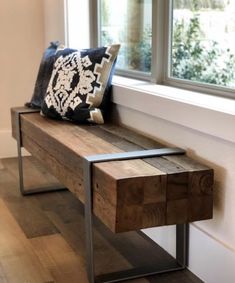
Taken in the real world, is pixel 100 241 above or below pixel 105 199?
below

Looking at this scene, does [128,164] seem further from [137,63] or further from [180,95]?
[137,63]

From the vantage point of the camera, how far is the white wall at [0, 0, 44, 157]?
13.3ft

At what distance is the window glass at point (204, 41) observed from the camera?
2168 mm

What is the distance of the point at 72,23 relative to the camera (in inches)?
145

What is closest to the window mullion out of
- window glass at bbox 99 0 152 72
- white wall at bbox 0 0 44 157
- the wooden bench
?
window glass at bbox 99 0 152 72

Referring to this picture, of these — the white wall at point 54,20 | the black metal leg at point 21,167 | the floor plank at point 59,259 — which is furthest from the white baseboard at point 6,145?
the floor plank at point 59,259

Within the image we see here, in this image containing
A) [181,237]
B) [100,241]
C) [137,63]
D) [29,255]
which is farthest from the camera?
[137,63]

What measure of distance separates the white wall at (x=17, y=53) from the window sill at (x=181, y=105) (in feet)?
5.00

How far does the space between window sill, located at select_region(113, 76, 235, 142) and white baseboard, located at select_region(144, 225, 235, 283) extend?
0.46 m

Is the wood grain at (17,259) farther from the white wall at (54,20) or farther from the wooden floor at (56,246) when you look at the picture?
the white wall at (54,20)

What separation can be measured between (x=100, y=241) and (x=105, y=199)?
0.71 m

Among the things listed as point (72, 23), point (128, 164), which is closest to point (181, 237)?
point (128, 164)


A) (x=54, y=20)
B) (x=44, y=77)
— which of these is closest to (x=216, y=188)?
(x=44, y=77)

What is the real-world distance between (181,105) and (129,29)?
3.92 feet
